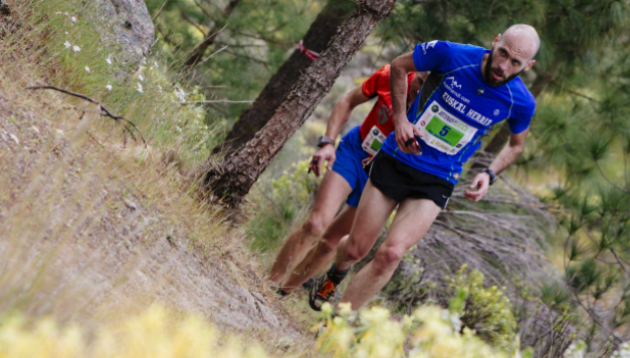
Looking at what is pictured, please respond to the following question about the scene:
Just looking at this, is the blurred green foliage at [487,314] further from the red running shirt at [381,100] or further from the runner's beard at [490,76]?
the runner's beard at [490,76]

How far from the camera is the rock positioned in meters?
4.37

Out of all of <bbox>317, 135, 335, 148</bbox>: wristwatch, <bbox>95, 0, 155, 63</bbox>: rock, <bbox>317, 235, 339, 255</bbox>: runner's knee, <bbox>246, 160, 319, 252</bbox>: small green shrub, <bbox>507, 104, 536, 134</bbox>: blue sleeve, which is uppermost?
<bbox>507, 104, 536, 134</bbox>: blue sleeve

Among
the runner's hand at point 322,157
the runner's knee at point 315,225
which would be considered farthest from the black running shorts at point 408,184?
the runner's knee at point 315,225

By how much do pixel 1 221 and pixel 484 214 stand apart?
5.76 m

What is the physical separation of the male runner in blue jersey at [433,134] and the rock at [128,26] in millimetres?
1886

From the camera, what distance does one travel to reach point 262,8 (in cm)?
794

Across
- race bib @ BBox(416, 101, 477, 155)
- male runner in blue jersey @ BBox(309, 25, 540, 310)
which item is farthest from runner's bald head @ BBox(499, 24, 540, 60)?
race bib @ BBox(416, 101, 477, 155)

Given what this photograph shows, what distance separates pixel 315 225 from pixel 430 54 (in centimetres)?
139

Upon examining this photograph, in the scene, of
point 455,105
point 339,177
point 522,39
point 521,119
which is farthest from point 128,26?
point 521,119

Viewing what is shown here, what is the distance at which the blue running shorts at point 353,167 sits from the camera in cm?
443

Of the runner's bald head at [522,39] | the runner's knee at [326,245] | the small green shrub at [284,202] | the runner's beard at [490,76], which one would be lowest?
the small green shrub at [284,202]

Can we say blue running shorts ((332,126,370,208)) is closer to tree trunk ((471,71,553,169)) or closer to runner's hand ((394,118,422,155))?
runner's hand ((394,118,422,155))

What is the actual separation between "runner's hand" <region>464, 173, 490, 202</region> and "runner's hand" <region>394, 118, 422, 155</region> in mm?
452

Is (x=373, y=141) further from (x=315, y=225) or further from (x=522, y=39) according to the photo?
(x=522, y=39)
